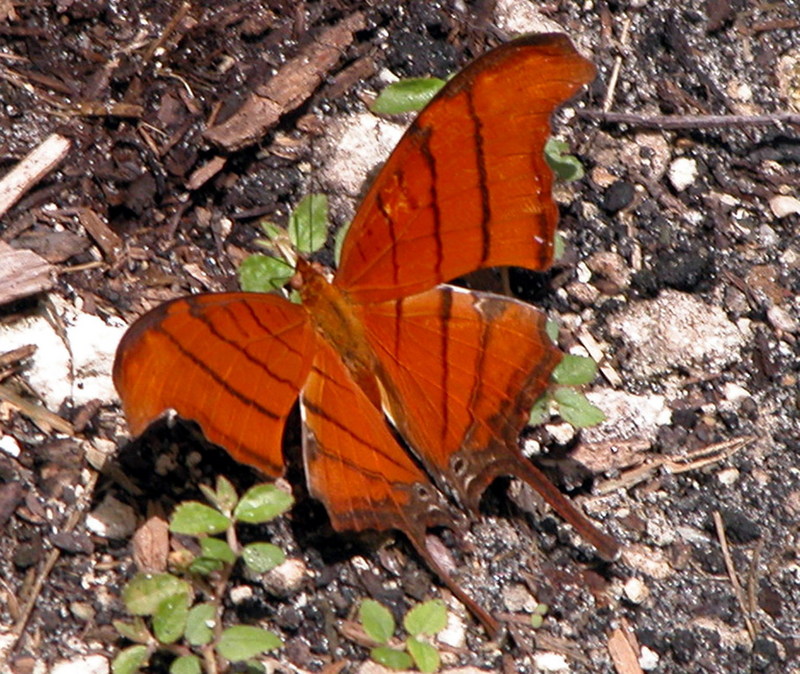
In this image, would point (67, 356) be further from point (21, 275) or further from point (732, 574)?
point (732, 574)

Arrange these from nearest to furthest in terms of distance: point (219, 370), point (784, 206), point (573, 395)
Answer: point (219, 370)
point (573, 395)
point (784, 206)

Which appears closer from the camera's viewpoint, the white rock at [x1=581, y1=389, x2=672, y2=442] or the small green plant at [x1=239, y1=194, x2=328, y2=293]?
the small green plant at [x1=239, y1=194, x2=328, y2=293]

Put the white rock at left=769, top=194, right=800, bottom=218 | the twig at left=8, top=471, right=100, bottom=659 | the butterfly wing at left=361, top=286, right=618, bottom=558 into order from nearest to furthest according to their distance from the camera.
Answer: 1. the butterfly wing at left=361, top=286, right=618, bottom=558
2. the twig at left=8, top=471, right=100, bottom=659
3. the white rock at left=769, top=194, right=800, bottom=218

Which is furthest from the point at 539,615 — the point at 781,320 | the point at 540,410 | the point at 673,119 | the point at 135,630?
the point at 673,119

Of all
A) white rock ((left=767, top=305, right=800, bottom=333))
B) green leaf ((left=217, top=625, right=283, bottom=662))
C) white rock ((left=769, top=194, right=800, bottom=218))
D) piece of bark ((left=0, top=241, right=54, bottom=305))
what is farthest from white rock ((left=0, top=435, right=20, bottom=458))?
white rock ((left=769, top=194, right=800, bottom=218))

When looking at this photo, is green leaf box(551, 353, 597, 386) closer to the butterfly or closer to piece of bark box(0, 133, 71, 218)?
the butterfly

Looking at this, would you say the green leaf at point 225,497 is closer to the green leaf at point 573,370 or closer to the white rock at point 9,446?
the white rock at point 9,446
